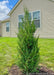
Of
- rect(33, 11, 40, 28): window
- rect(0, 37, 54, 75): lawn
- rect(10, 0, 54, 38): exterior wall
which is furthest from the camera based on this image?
rect(33, 11, 40, 28): window

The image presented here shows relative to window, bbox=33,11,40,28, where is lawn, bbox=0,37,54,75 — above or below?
below

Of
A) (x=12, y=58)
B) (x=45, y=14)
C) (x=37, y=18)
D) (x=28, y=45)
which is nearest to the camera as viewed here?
(x=28, y=45)

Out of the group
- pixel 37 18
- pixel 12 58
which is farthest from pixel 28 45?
pixel 37 18

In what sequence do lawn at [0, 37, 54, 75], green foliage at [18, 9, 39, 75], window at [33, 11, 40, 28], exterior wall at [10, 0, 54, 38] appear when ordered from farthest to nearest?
window at [33, 11, 40, 28] < exterior wall at [10, 0, 54, 38] < lawn at [0, 37, 54, 75] < green foliage at [18, 9, 39, 75]

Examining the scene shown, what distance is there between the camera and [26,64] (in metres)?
2.94

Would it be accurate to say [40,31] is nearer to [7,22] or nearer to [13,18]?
[13,18]

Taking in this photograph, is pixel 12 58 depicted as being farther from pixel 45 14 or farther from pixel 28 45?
pixel 45 14

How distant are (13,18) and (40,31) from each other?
18.2 feet

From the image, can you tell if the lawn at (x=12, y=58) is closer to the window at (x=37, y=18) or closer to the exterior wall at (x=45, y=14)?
the exterior wall at (x=45, y=14)

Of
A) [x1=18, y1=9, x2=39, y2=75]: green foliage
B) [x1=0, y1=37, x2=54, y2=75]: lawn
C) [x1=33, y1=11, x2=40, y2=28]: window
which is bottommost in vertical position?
[x1=0, y1=37, x2=54, y2=75]: lawn

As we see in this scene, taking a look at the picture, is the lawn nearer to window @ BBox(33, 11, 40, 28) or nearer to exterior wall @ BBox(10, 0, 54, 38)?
exterior wall @ BBox(10, 0, 54, 38)

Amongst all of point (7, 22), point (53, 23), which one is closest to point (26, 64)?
point (53, 23)

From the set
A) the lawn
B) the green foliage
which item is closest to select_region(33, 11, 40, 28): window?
the lawn

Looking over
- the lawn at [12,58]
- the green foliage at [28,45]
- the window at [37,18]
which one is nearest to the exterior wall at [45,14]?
the window at [37,18]
